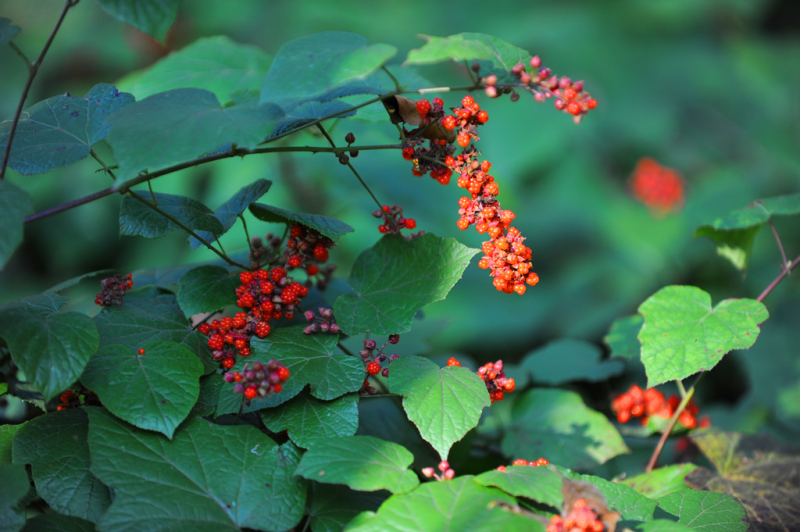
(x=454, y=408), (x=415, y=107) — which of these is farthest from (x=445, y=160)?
(x=454, y=408)

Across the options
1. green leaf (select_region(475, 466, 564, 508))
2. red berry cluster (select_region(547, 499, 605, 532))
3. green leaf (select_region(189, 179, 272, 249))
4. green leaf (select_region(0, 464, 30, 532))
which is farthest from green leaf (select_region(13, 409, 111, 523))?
red berry cluster (select_region(547, 499, 605, 532))

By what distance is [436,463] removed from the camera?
4.63ft

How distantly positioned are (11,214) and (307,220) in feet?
1.67

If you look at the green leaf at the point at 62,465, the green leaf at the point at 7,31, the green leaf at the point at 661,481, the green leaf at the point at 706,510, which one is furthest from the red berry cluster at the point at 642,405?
the green leaf at the point at 7,31

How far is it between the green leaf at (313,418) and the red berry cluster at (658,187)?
369cm

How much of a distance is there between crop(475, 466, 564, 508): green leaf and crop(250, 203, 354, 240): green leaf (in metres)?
0.54

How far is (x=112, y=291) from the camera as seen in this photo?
116 centimetres

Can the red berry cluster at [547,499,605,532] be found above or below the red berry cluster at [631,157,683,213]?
above

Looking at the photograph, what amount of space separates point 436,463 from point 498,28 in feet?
13.6

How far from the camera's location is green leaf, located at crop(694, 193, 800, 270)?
1402 millimetres

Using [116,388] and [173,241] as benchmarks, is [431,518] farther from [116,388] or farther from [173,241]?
[173,241]

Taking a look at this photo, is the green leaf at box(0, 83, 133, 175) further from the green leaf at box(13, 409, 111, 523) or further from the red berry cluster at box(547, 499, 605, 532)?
the red berry cluster at box(547, 499, 605, 532)

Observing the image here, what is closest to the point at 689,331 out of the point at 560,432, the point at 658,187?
the point at 560,432

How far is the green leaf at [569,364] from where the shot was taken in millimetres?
1806
